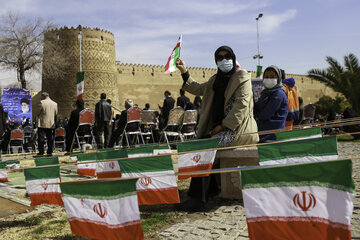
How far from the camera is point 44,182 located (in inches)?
131

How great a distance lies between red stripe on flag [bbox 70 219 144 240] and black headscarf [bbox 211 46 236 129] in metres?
1.93

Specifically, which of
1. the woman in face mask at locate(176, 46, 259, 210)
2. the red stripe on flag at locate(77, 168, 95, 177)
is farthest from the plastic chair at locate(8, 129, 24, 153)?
the woman in face mask at locate(176, 46, 259, 210)

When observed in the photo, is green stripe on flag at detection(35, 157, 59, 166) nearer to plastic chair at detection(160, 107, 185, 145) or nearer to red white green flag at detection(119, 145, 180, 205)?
red white green flag at detection(119, 145, 180, 205)

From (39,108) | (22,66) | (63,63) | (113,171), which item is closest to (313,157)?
(113,171)

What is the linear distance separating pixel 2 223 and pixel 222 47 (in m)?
2.65

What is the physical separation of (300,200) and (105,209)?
3.43 feet

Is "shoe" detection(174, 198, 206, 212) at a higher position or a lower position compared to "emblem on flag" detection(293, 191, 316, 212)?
lower

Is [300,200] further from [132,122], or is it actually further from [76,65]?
[76,65]

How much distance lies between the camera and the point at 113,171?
389 cm

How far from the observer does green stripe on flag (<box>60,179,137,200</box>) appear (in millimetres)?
1969

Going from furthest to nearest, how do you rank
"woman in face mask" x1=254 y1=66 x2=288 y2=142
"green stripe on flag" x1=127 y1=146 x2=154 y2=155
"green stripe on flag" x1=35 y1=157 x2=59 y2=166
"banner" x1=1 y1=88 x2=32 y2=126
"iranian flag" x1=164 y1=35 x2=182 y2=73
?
"banner" x1=1 y1=88 x2=32 y2=126, "iranian flag" x1=164 y1=35 x2=182 y2=73, "woman in face mask" x1=254 y1=66 x2=288 y2=142, "green stripe on flag" x1=127 y1=146 x2=154 y2=155, "green stripe on flag" x1=35 y1=157 x2=59 y2=166

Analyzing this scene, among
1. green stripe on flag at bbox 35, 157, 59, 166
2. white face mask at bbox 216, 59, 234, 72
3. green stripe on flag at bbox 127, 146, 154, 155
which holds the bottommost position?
green stripe on flag at bbox 35, 157, 59, 166

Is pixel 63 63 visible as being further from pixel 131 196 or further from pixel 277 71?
pixel 131 196

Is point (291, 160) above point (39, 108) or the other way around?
the other way around
